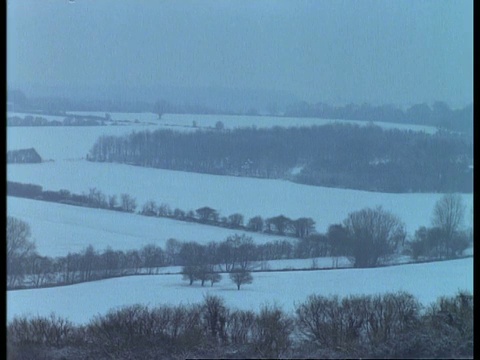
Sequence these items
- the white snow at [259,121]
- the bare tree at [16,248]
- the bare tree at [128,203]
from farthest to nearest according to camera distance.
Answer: the white snow at [259,121], the bare tree at [128,203], the bare tree at [16,248]

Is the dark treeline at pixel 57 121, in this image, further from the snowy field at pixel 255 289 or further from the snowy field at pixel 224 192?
the snowy field at pixel 255 289

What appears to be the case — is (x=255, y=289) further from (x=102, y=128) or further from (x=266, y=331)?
(x=102, y=128)

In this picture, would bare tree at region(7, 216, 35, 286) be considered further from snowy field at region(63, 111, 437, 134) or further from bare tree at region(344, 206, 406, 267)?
bare tree at region(344, 206, 406, 267)

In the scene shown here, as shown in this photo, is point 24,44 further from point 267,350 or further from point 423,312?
point 423,312

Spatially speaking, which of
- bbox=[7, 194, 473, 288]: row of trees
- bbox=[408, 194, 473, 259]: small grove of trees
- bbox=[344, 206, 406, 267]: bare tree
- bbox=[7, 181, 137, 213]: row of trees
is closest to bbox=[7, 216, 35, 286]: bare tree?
bbox=[7, 194, 473, 288]: row of trees

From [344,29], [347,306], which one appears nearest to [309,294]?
[347,306]

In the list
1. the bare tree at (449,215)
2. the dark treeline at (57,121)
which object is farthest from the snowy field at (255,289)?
the dark treeline at (57,121)
